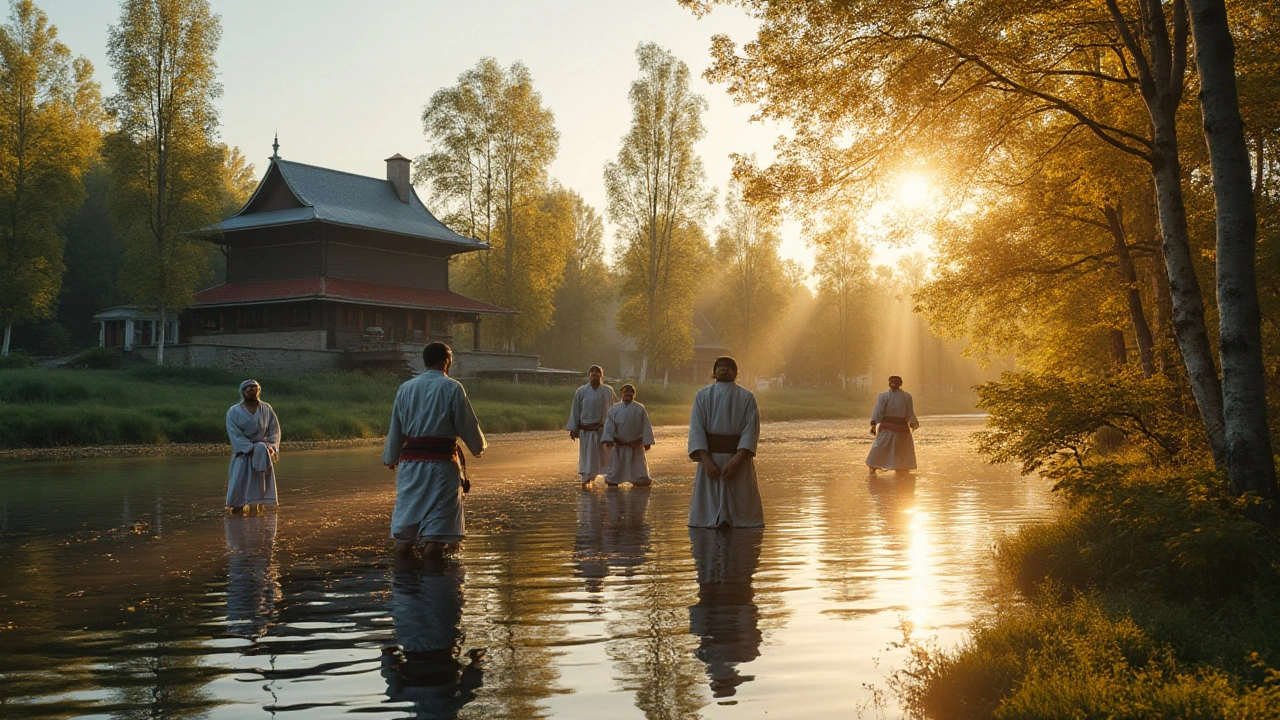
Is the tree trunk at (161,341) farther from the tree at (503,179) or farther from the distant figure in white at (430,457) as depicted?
the distant figure in white at (430,457)

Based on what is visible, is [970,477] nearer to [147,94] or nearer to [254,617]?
[254,617]

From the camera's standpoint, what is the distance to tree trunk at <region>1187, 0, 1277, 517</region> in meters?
8.48

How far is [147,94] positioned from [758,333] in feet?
143

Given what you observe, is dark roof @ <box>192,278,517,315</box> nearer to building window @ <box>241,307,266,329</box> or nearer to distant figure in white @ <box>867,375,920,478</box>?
building window @ <box>241,307,266,329</box>

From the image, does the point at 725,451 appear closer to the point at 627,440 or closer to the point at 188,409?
the point at 627,440

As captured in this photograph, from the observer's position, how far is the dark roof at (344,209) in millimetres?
52062

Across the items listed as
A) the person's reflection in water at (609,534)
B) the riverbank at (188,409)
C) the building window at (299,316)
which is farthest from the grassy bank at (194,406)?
the person's reflection in water at (609,534)

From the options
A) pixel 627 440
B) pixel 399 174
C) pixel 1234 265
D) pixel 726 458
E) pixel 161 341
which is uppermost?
pixel 399 174

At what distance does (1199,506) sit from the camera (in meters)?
7.78

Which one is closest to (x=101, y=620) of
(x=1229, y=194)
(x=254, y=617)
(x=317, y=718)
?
(x=254, y=617)

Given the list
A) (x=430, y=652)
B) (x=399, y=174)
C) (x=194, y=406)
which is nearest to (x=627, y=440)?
(x=430, y=652)

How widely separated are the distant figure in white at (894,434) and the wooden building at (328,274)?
3013cm

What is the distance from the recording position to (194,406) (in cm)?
3484

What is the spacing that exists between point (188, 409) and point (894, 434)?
21.2m
